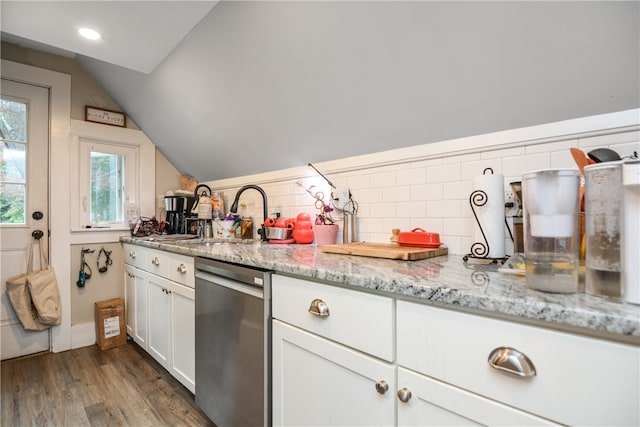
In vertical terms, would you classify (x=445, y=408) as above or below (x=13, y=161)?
below

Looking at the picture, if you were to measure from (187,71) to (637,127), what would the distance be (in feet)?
7.73

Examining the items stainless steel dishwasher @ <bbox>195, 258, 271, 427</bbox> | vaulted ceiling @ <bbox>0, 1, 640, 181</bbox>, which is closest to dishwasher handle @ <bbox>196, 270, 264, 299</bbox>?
stainless steel dishwasher @ <bbox>195, 258, 271, 427</bbox>

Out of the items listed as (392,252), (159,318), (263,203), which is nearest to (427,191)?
(392,252)

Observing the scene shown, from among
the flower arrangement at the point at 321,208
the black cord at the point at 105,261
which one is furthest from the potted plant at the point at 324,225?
the black cord at the point at 105,261

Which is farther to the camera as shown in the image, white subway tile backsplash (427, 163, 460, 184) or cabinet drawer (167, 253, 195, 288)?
cabinet drawer (167, 253, 195, 288)

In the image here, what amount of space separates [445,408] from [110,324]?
2856mm

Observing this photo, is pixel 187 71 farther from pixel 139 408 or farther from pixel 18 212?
pixel 139 408

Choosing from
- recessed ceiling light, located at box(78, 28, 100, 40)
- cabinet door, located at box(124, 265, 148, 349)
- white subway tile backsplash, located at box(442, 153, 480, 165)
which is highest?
recessed ceiling light, located at box(78, 28, 100, 40)

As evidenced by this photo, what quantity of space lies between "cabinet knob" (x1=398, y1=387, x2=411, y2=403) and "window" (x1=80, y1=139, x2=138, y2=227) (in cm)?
298

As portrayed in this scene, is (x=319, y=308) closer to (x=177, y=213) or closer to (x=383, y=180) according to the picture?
(x=383, y=180)

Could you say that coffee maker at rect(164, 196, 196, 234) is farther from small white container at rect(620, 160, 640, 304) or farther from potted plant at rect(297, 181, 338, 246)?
small white container at rect(620, 160, 640, 304)

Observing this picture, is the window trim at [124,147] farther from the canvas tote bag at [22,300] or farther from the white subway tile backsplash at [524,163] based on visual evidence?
the white subway tile backsplash at [524,163]

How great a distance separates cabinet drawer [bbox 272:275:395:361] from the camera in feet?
2.80

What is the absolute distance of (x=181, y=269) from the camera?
1807mm
